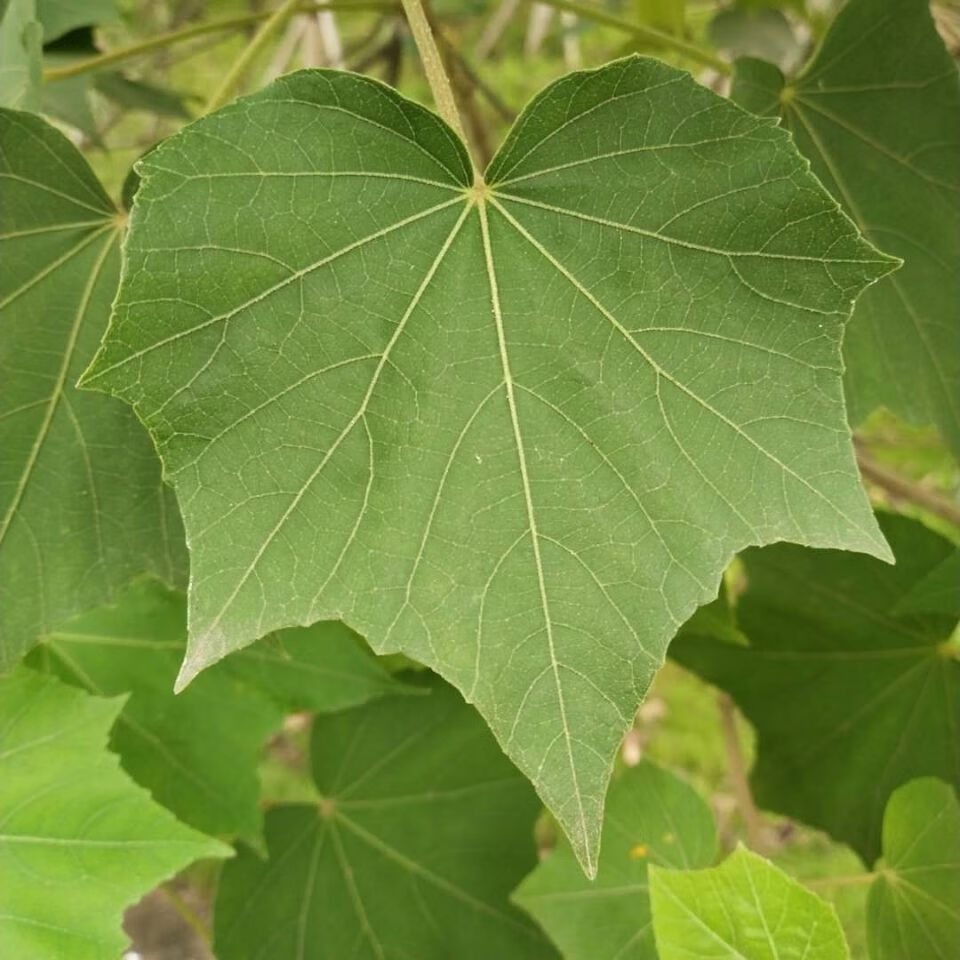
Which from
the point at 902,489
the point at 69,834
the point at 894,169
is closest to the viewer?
the point at 69,834

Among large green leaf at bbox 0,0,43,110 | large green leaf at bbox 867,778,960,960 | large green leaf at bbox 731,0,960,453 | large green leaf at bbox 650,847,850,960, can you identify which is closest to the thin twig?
large green leaf at bbox 731,0,960,453

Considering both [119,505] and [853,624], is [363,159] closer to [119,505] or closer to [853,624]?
[119,505]

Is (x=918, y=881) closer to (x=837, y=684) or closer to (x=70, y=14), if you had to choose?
(x=837, y=684)

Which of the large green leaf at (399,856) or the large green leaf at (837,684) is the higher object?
the large green leaf at (837,684)

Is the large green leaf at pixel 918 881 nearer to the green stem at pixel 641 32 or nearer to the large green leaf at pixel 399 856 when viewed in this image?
the large green leaf at pixel 399 856

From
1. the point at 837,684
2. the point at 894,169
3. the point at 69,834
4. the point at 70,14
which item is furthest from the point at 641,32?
the point at 69,834

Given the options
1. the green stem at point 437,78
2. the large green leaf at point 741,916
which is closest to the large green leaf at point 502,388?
the green stem at point 437,78
